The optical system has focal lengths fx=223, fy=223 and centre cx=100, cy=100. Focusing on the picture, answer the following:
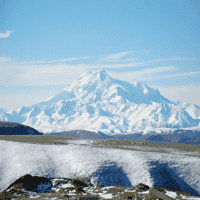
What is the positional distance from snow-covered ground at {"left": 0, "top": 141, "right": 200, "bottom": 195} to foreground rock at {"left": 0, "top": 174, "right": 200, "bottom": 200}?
5.85m

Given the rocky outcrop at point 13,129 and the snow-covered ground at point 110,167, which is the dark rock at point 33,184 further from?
the rocky outcrop at point 13,129

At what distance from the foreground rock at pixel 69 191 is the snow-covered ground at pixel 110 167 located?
230 inches

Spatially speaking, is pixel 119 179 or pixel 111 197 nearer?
pixel 111 197

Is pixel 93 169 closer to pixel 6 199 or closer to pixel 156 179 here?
pixel 156 179

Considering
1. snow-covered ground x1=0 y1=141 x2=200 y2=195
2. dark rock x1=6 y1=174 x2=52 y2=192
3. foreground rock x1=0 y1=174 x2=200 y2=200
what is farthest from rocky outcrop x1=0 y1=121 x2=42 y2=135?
foreground rock x1=0 y1=174 x2=200 y2=200

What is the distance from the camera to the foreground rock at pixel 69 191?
3244 cm

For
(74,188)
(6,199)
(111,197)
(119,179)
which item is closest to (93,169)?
(119,179)

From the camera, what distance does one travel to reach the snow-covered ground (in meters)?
43.6

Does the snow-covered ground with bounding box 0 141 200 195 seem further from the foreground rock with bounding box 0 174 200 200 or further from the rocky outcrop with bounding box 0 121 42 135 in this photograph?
the rocky outcrop with bounding box 0 121 42 135

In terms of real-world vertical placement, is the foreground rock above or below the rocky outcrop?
below

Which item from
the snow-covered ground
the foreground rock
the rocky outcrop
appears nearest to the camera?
the foreground rock

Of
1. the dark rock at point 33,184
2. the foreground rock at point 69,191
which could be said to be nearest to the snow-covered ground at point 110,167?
the dark rock at point 33,184

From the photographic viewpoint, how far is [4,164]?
50.7 m

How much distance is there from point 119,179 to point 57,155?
1870 centimetres
